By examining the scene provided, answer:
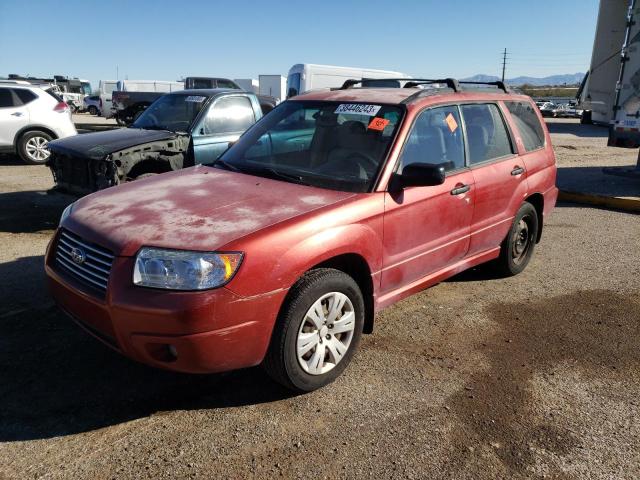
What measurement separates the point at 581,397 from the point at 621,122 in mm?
8889

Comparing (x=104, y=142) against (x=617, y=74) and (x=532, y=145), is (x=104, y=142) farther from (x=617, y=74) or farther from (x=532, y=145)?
(x=617, y=74)

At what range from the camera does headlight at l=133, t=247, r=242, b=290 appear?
2600 millimetres

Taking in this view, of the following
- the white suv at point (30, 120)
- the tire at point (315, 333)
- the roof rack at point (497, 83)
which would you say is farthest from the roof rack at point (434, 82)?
the white suv at point (30, 120)

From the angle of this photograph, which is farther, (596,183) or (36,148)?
(36,148)

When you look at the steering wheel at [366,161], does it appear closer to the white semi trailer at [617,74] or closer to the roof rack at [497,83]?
the roof rack at [497,83]

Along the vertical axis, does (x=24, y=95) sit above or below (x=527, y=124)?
above

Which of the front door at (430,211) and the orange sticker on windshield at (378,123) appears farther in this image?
the orange sticker on windshield at (378,123)

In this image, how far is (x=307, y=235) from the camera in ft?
9.47

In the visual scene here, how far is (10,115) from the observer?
10828 millimetres

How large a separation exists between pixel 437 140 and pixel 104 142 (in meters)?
4.25

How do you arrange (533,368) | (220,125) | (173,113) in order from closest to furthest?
(533,368) → (220,125) → (173,113)

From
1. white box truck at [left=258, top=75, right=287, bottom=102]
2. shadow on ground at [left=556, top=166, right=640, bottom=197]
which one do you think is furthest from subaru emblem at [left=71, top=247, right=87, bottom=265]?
white box truck at [left=258, top=75, right=287, bottom=102]

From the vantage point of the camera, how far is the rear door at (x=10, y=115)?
10812 millimetres

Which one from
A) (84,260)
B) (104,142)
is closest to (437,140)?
(84,260)
